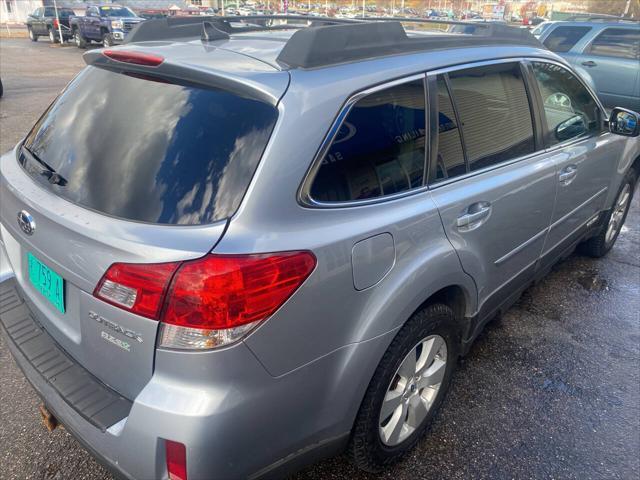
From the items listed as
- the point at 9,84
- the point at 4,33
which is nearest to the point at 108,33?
the point at 9,84

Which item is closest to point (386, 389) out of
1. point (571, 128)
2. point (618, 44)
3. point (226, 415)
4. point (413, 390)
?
point (413, 390)

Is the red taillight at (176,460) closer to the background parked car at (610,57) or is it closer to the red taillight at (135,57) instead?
the red taillight at (135,57)

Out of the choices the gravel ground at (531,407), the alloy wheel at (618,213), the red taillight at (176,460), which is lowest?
the gravel ground at (531,407)

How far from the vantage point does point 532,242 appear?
2.90m

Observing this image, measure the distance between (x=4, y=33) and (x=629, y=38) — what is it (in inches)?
1471

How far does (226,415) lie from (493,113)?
1.90 metres

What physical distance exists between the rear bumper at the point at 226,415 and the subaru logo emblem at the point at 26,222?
21.5 inches

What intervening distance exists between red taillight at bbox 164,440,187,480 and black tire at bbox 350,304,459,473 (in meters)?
0.71

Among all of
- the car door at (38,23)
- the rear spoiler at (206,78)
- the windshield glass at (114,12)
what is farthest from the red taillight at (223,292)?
the car door at (38,23)

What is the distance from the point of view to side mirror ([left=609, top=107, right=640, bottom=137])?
3.40m

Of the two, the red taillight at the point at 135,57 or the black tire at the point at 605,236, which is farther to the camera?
the black tire at the point at 605,236

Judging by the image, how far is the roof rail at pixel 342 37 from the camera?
5.89ft

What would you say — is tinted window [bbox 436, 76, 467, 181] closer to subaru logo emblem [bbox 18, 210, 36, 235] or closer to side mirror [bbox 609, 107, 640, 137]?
subaru logo emblem [bbox 18, 210, 36, 235]

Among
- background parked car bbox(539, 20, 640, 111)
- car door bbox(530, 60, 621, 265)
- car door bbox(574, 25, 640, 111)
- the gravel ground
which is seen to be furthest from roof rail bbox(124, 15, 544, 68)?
car door bbox(574, 25, 640, 111)
